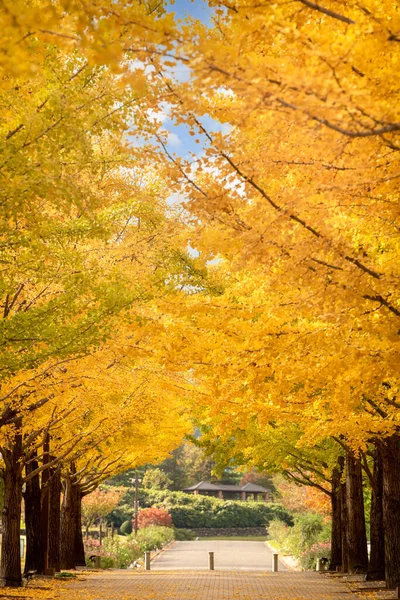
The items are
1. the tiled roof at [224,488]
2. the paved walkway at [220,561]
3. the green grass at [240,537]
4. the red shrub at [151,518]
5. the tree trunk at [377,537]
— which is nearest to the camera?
the tree trunk at [377,537]

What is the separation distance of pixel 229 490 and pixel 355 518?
2717 inches

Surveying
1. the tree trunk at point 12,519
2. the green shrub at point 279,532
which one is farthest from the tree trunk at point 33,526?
the green shrub at point 279,532

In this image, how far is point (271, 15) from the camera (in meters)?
4.05

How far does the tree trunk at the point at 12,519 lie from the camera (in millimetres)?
14719

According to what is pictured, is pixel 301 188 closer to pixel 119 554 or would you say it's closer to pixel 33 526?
pixel 33 526

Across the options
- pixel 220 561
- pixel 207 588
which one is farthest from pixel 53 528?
pixel 220 561

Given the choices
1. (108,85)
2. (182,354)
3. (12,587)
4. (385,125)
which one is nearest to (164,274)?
(182,354)

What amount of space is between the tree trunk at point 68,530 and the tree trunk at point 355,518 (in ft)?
31.9

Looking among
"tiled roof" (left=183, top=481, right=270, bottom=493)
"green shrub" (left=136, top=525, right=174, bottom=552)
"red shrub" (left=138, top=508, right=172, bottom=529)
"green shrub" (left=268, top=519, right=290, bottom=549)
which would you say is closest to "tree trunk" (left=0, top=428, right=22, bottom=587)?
"green shrub" (left=136, top=525, right=174, bottom=552)

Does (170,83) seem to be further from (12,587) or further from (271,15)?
(12,587)

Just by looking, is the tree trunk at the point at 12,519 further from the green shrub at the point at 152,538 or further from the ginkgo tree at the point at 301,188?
the green shrub at the point at 152,538

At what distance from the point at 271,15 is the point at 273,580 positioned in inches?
727

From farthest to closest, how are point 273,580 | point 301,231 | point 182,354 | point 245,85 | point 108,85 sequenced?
point 273,580, point 182,354, point 108,85, point 301,231, point 245,85

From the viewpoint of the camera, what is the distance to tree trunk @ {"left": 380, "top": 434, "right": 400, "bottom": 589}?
45.8 ft
